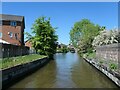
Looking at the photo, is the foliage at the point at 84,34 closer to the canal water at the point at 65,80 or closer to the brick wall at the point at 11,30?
the brick wall at the point at 11,30

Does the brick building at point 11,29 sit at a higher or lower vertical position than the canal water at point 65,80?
higher

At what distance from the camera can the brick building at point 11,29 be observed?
5847 centimetres

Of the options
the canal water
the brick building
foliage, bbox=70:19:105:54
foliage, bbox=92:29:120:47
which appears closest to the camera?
the canal water

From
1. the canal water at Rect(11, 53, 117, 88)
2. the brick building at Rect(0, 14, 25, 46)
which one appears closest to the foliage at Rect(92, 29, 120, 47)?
the brick building at Rect(0, 14, 25, 46)

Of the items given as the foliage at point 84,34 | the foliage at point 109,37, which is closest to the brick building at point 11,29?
the foliage at point 109,37

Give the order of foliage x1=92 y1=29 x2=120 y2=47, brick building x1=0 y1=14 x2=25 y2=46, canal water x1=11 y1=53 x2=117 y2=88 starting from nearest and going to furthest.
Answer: canal water x1=11 y1=53 x2=117 y2=88 < foliage x1=92 y1=29 x2=120 y2=47 < brick building x1=0 y1=14 x2=25 y2=46

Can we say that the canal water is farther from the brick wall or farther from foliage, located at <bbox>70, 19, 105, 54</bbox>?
foliage, located at <bbox>70, 19, 105, 54</bbox>

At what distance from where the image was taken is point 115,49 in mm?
31875

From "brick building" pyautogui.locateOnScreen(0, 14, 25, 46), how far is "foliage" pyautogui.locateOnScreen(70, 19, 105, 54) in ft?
83.5

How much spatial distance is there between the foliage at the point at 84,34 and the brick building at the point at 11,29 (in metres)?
25.4

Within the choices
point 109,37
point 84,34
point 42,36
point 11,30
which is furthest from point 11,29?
point 84,34

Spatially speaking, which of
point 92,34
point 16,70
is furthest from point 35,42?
point 16,70

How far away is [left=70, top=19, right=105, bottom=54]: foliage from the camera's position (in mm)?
79750

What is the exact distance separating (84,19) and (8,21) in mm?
48546
